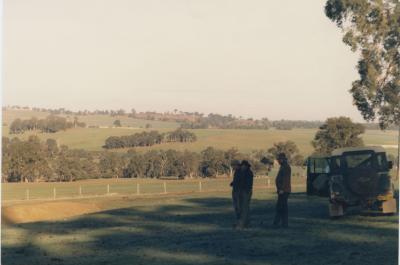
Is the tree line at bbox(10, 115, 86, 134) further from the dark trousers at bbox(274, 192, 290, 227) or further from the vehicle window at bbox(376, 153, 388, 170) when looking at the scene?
the dark trousers at bbox(274, 192, 290, 227)

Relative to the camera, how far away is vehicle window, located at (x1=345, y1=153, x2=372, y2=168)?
2489 centimetres

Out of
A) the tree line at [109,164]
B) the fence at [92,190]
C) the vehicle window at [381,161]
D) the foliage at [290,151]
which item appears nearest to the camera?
the vehicle window at [381,161]

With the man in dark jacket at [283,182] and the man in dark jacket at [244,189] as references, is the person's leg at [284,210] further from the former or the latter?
the man in dark jacket at [244,189]

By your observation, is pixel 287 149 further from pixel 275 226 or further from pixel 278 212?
pixel 278 212

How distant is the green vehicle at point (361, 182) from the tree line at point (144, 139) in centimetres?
12438

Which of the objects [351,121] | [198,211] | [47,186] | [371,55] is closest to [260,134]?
[351,121]

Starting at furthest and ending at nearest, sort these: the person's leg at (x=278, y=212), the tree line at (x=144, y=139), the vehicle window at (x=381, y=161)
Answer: the tree line at (x=144, y=139) < the vehicle window at (x=381, y=161) < the person's leg at (x=278, y=212)

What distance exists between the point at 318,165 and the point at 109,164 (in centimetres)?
8092

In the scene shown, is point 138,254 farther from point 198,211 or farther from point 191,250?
point 198,211

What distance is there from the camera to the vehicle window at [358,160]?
81.7 ft

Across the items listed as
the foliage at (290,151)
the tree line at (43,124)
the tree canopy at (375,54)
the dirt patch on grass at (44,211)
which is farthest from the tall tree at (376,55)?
the tree line at (43,124)

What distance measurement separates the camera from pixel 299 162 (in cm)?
11906

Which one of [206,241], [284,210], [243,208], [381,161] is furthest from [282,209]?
[381,161]

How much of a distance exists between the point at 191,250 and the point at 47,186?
79856mm
